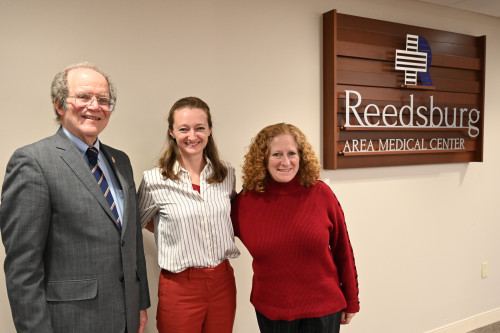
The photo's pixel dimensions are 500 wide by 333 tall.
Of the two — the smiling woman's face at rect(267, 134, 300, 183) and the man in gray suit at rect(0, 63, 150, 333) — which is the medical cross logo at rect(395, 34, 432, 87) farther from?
the man in gray suit at rect(0, 63, 150, 333)

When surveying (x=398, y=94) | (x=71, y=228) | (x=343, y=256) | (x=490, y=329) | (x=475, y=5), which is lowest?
(x=490, y=329)

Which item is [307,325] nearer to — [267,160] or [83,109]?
[267,160]

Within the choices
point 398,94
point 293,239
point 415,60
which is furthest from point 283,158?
point 415,60

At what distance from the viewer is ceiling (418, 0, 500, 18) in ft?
9.25

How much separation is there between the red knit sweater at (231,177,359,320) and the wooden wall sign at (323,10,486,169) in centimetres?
85

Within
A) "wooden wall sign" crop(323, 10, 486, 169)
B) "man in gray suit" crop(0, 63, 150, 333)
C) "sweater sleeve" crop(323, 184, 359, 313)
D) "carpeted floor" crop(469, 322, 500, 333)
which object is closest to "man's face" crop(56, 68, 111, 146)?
"man in gray suit" crop(0, 63, 150, 333)

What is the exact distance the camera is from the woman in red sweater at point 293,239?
163 centimetres

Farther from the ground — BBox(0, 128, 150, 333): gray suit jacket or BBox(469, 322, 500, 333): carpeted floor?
BBox(0, 128, 150, 333): gray suit jacket

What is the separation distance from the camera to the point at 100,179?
1410mm

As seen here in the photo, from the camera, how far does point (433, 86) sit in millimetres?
2836

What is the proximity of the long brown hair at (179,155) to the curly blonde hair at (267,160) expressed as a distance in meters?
0.16

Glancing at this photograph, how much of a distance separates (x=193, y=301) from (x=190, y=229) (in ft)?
1.04

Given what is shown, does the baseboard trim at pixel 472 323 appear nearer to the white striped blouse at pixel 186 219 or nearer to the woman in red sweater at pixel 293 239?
the woman in red sweater at pixel 293 239

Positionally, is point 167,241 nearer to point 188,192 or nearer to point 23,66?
point 188,192
